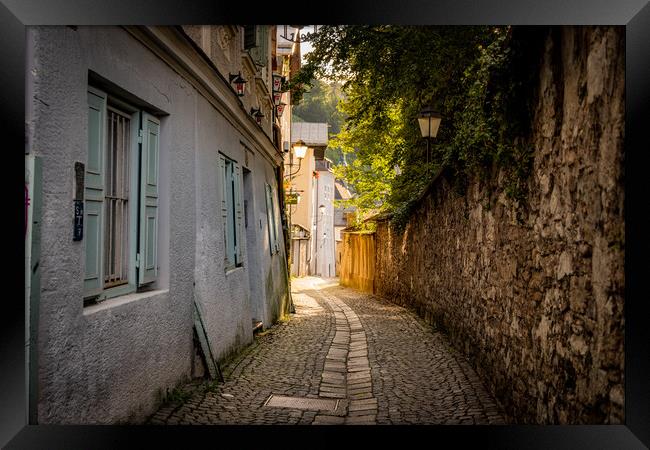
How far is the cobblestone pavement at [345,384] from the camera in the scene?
16.1 feet

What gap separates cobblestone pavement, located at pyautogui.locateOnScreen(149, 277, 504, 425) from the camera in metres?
4.91

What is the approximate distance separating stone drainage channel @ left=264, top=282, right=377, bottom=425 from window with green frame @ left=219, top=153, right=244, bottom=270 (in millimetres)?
1934

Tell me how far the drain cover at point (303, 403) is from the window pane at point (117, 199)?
1.88m

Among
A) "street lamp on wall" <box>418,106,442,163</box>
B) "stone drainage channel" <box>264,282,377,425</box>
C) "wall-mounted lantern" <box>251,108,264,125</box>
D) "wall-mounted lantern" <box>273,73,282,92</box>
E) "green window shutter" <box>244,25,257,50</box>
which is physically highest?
"wall-mounted lantern" <box>273,73,282,92</box>

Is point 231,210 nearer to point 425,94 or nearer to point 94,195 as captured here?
point 425,94

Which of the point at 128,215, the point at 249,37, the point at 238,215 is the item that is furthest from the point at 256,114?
the point at 128,215

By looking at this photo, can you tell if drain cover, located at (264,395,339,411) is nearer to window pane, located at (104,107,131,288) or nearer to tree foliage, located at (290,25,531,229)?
window pane, located at (104,107,131,288)

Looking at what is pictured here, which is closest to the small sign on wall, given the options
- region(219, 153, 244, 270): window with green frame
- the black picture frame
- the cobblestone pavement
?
the black picture frame

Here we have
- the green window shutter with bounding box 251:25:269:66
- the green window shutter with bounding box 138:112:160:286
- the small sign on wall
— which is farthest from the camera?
the green window shutter with bounding box 251:25:269:66

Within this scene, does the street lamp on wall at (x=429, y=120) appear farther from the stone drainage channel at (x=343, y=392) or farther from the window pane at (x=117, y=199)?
the window pane at (x=117, y=199)

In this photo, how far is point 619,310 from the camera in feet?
9.68

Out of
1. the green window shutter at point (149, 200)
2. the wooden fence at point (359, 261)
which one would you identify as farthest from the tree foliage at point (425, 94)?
the wooden fence at point (359, 261)
